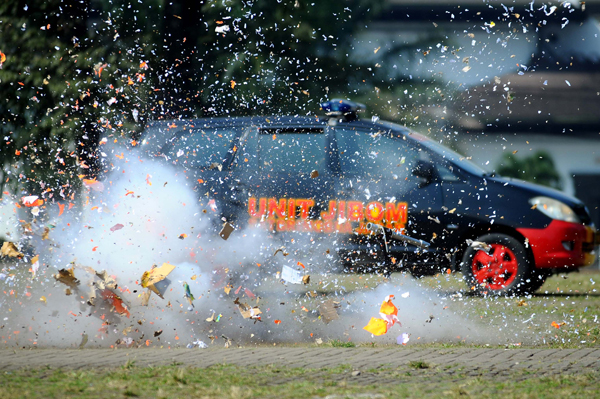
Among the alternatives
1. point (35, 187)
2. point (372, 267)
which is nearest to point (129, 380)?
point (372, 267)

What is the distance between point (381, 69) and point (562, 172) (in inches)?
348

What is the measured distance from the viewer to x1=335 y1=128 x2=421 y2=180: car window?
26.8ft

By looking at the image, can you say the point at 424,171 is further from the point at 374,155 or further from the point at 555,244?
the point at 555,244

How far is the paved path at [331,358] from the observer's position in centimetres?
512

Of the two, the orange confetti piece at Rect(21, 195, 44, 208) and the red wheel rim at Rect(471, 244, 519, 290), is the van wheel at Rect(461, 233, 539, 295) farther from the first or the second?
the orange confetti piece at Rect(21, 195, 44, 208)

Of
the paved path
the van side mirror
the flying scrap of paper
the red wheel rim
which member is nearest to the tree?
the flying scrap of paper

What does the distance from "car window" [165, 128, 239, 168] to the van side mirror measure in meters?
1.93

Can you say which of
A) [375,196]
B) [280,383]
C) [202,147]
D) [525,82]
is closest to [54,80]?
[202,147]

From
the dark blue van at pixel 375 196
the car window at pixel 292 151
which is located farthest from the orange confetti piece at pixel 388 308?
the car window at pixel 292 151

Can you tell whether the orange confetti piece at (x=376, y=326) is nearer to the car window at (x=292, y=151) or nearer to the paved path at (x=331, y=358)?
the paved path at (x=331, y=358)

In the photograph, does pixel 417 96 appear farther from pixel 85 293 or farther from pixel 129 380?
pixel 129 380

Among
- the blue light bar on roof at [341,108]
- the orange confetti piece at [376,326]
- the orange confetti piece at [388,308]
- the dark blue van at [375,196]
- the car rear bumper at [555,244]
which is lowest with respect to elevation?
the orange confetti piece at [376,326]

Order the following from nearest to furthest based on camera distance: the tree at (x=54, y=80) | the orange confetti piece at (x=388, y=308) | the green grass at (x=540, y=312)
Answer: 1. the green grass at (x=540, y=312)
2. the orange confetti piece at (x=388, y=308)
3. the tree at (x=54, y=80)

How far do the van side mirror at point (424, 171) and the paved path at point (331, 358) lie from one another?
8.90ft
